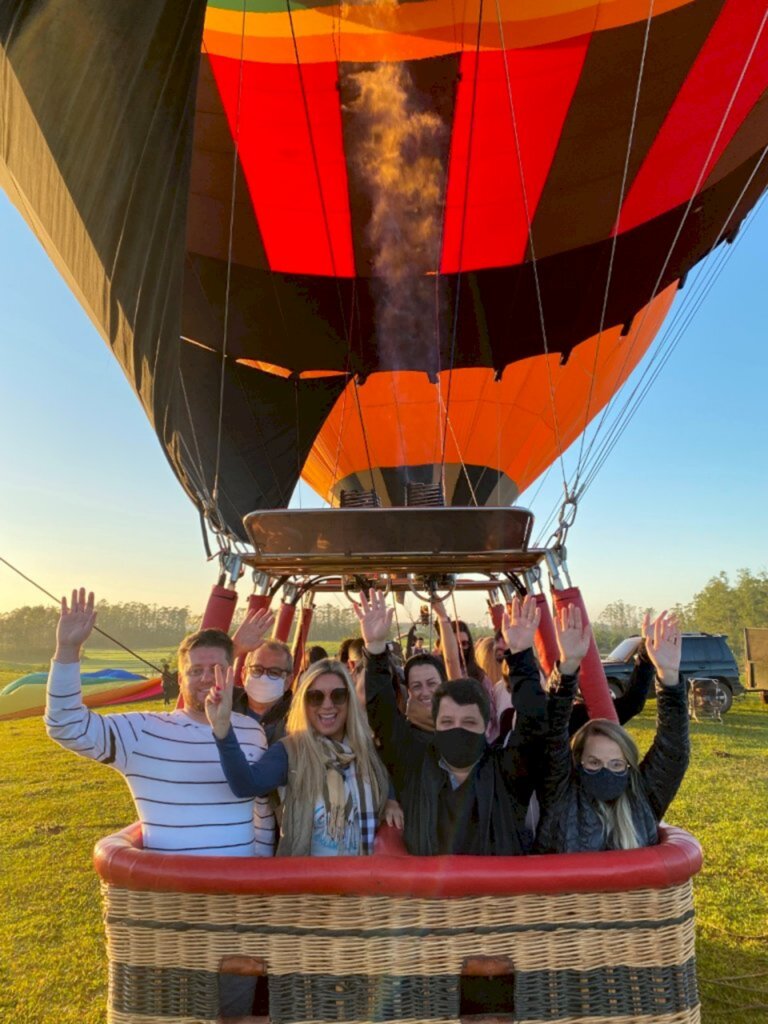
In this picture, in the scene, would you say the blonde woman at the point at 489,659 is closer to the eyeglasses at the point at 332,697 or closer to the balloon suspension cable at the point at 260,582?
the balloon suspension cable at the point at 260,582

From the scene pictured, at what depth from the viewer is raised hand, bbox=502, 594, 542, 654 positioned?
1.95 meters

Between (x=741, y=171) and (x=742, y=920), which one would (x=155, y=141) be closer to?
(x=742, y=920)

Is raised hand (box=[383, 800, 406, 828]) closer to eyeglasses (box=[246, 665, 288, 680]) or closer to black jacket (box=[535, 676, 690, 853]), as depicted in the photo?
black jacket (box=[535, 676, 690, 853])

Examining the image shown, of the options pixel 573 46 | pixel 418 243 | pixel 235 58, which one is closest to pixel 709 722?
pixel 418 243

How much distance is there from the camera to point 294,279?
6172 millimetres

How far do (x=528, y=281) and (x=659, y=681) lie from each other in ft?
15.8

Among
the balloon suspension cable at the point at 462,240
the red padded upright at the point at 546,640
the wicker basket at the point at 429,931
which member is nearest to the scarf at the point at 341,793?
the wicker basket at the point at 429,931

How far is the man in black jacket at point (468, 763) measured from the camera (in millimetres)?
1798

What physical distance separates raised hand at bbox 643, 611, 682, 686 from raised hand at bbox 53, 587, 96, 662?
1.40 meters

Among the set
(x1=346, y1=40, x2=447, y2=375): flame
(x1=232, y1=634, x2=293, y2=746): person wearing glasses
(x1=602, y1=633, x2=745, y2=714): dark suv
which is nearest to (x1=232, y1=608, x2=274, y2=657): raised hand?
(x1=232, y1=634, x2=293, y2=746): person wearing glasses

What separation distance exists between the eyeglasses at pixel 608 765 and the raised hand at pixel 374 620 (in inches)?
23.5

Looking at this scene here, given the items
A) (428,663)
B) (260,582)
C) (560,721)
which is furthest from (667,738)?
(260,582)

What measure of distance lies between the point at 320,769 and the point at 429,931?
1.66 feet

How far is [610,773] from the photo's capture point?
1.93 m
